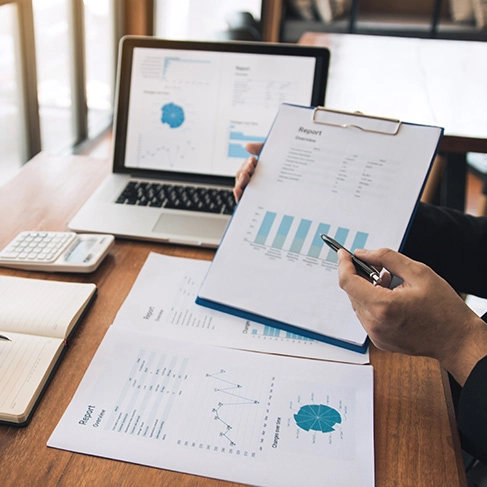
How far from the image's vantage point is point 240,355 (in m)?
0.75

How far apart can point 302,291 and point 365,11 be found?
457cm

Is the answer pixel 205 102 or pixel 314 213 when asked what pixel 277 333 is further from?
pixel 205 102

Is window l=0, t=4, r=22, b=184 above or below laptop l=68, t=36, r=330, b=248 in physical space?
below

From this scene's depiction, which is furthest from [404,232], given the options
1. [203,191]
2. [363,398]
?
[203,191]

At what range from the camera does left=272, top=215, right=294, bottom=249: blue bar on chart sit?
865 millimetres

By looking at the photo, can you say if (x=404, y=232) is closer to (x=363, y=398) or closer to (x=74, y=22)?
(x=363, y=398)

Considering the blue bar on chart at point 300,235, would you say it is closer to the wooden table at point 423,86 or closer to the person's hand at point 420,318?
the person's hand at point 420,318

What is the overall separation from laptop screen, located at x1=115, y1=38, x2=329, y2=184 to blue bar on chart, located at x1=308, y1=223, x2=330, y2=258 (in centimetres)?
38

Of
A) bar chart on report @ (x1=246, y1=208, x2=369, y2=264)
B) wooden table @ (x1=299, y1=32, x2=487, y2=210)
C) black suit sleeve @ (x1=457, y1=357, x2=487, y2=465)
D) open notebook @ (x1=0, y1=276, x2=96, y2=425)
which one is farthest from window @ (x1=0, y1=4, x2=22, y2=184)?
black suit sleeve @ (x1=457, y1=357, x2=487, y2=465)

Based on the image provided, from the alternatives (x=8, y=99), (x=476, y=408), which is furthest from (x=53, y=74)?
(x=476, y=408)

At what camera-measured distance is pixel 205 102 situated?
1172mm

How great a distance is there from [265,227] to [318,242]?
0.28 feet

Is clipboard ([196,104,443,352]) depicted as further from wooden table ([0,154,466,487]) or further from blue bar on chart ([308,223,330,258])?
wooden table ([0,154,466,487])

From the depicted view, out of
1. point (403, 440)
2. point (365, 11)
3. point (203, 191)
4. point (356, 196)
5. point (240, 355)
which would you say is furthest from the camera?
point (365, 11)
